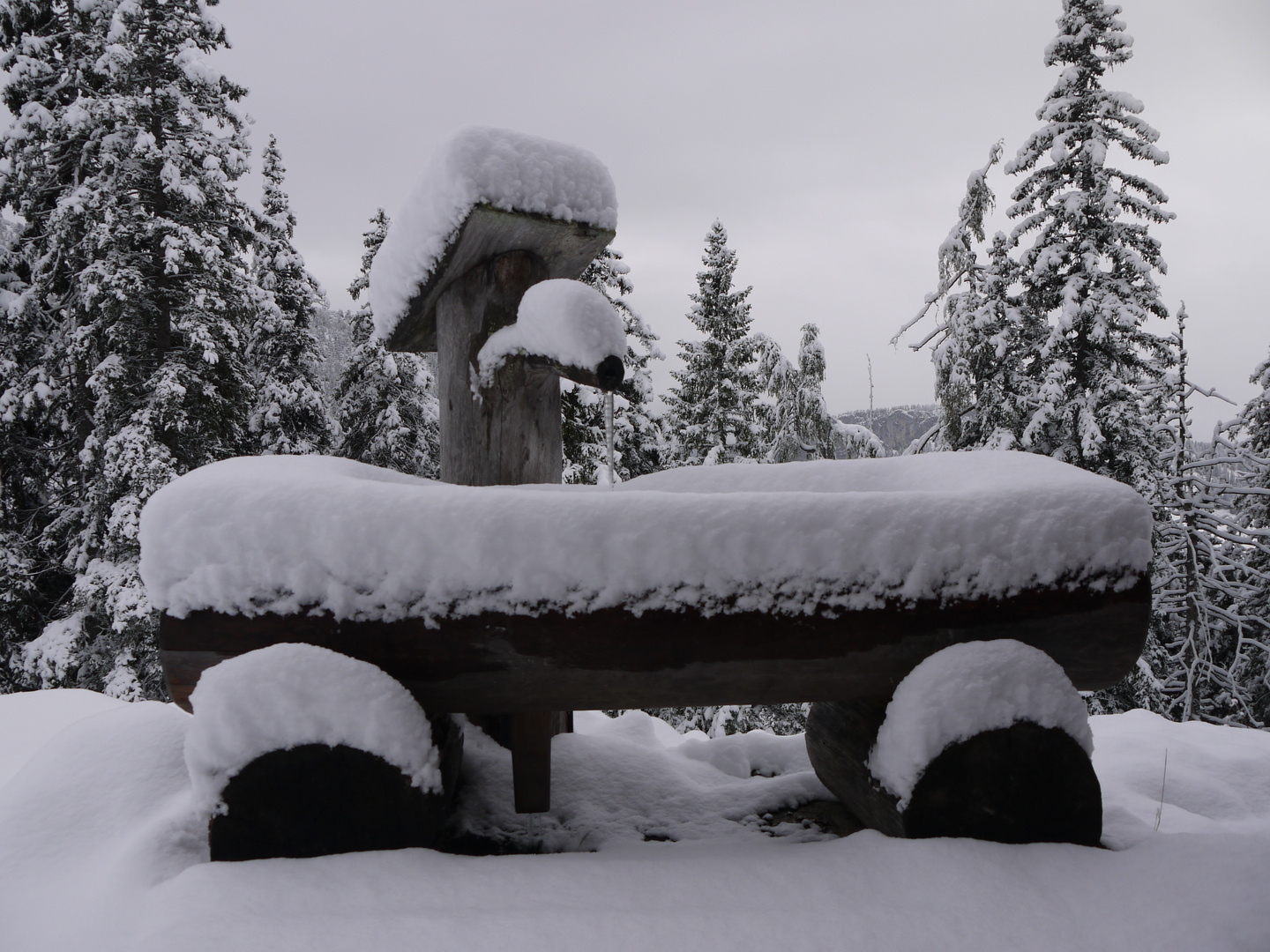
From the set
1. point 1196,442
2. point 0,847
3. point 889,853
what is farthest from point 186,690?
point 1196,442

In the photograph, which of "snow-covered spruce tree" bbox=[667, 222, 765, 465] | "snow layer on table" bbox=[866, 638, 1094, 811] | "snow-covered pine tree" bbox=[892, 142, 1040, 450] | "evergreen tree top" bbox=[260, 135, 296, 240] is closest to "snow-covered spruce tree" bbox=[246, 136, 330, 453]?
"evergreen tree top" bbox=[260, 135, 296, 240]

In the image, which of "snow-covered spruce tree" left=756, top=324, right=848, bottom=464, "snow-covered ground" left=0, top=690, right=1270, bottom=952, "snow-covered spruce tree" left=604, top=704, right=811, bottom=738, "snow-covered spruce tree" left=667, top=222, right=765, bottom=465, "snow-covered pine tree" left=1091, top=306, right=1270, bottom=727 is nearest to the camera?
"snow-covered ground" left=0, top=690, right=1270, bottom=952

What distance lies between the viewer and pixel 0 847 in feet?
6.46

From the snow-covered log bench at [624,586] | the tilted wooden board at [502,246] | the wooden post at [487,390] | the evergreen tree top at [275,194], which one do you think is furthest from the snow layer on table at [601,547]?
the evergreen tree top at [275,194]

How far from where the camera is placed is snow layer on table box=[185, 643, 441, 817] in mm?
1735

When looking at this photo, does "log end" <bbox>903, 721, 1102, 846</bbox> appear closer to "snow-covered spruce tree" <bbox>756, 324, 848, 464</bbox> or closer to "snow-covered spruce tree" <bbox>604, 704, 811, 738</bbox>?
"snow-covered spruce tree" <bbox>604, 704, 811, 738</bbox>

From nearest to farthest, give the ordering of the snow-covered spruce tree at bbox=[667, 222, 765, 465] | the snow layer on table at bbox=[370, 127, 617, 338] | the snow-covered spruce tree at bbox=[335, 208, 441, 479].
Answer: the snow layer on table at bbox=[370, 127, 617, 338] < the snow-covered spruce tree at bbox=[335, 208, 441, 479] < the snow-covered spruce tree at bbox=[667, 222, 765, 465]

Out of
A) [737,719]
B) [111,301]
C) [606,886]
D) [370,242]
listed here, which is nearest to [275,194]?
[370,242]

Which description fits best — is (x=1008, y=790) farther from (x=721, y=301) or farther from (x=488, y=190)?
(x=721, y=301)

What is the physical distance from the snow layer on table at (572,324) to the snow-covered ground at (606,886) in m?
1.41

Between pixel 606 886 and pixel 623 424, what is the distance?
11.8 meters

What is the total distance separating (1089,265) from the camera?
10914 mm

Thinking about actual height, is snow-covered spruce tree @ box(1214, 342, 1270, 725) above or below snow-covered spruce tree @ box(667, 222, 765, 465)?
below

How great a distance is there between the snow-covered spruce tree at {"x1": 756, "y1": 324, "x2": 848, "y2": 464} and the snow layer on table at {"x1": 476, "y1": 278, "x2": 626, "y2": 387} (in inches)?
Answer: 451
